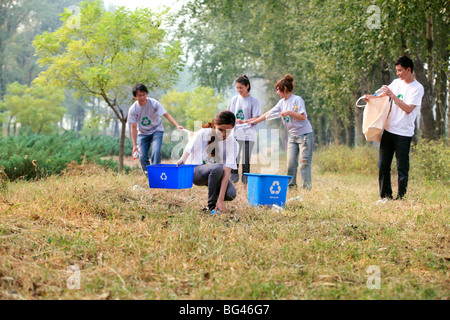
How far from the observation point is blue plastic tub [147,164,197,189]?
530cm

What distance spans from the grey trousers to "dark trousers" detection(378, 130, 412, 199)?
2.42 meters

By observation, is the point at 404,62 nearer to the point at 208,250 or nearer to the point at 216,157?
the point at 216,157

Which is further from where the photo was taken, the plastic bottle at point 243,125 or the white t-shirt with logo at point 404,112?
the plastic bottle at point 243,125

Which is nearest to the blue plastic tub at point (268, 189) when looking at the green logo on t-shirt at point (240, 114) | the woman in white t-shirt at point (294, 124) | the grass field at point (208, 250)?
the grass field at point (208, 250)

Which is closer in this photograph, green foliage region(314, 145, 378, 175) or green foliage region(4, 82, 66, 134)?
green foliage region(314, 145, 378, 175)

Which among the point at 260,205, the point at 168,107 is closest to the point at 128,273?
the point at 260,205

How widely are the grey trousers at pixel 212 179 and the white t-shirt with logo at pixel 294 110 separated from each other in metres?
2.27

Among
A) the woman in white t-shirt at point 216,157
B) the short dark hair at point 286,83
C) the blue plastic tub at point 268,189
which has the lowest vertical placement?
the blue plastic tub at point 268,189

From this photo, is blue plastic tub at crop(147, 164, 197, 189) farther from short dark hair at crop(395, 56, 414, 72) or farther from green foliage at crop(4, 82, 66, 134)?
green foliage at crop(4, 82, 66, 134)

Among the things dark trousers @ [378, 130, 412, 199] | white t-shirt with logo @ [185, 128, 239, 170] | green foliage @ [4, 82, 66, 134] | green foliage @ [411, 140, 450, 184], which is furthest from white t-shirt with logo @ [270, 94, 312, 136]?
green foliage @ [4, 82, 66, 134]

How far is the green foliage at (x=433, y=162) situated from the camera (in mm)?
8336

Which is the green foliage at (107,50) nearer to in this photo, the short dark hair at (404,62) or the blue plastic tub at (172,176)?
the blue plastic tub at (172,176)

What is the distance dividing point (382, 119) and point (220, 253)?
366cm

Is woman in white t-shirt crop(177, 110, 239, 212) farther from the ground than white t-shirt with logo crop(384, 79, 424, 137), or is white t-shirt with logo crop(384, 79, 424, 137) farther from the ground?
white t-shirt with logo crop(384, 79, 424, 137)
